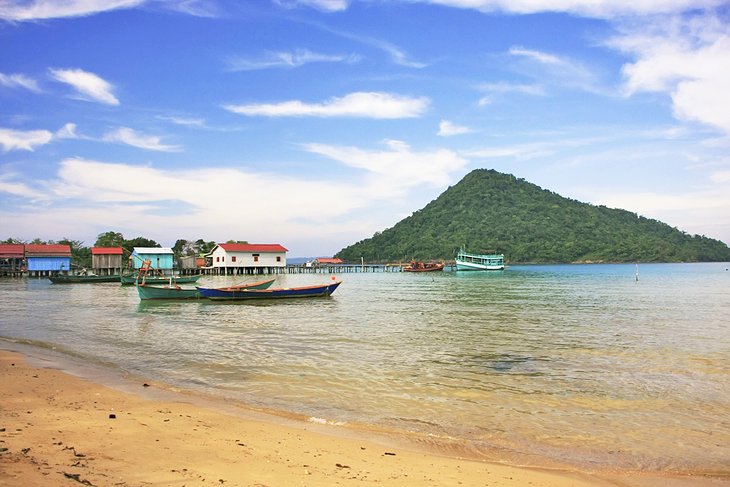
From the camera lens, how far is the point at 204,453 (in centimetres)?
575

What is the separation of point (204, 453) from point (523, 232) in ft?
477

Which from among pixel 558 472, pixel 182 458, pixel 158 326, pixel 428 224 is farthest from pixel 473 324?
pixel 428 224

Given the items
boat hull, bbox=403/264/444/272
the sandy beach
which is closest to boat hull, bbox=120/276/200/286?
the sandy beach

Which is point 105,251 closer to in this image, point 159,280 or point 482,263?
point 159,280

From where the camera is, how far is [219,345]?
16.2 m

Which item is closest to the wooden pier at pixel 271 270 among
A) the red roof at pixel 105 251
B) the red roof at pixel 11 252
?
the red roof at pixel 105 251

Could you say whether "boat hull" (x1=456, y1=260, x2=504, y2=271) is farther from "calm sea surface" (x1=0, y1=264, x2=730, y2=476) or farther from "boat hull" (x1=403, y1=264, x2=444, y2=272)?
"calm sea surface" (x1=0, y1=264, x2=730, y2=476)

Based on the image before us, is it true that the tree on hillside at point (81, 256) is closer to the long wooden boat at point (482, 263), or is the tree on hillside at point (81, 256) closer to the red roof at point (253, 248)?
the red roof at point (253, 248)

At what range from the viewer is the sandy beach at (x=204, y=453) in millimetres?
4781

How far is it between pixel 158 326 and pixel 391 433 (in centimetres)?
1645

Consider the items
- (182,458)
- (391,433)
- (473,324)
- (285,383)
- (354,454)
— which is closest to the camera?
(182,458)

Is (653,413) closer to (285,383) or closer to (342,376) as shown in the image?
(342,376)

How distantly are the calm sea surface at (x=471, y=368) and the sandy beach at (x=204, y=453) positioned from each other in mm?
999

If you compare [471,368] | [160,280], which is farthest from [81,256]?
[471,368]
